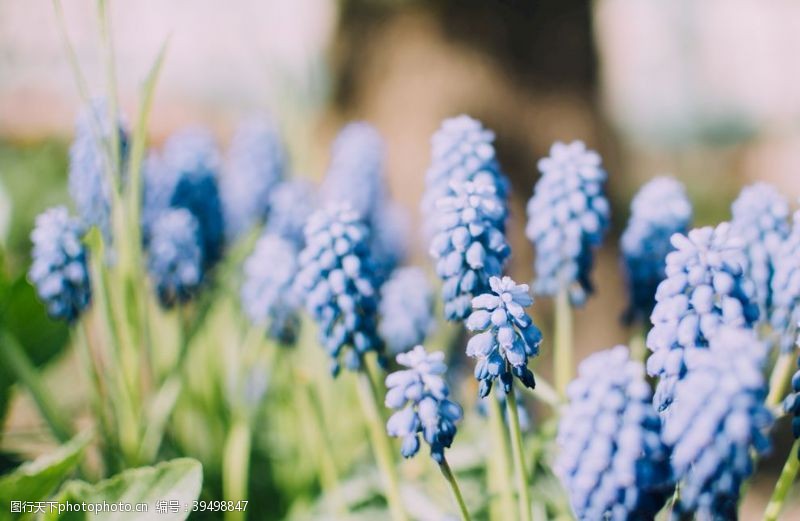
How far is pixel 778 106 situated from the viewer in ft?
39.7

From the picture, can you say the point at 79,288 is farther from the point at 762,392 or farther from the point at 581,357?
the point at 581,357

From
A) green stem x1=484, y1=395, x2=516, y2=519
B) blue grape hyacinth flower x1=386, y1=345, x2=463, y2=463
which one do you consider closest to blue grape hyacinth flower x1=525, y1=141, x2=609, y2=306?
green stem x1=484, y1=395, x2=516, y2=519

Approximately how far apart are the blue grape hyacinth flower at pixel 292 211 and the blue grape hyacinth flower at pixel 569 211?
0.85 metres

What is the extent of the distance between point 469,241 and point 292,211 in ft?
3.60

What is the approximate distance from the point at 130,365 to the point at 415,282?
0.83 metres

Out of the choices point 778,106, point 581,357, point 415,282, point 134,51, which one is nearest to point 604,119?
point 581,357

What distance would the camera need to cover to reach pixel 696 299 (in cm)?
116

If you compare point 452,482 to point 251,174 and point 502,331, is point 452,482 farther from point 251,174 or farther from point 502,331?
point 251,174

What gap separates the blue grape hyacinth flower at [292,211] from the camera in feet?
7.85

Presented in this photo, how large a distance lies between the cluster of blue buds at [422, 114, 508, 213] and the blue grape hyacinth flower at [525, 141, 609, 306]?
140 mm

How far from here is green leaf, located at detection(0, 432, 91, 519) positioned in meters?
1.53

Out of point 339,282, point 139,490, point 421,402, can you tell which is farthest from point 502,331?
point 139,490

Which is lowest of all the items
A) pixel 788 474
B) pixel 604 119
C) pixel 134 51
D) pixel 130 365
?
pixel 788 474

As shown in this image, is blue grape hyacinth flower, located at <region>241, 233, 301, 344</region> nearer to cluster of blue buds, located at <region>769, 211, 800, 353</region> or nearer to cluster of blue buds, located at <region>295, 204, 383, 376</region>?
cluster of blue buds, located at <region>295, 204, 383, 376</region>
